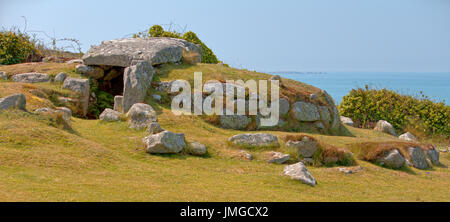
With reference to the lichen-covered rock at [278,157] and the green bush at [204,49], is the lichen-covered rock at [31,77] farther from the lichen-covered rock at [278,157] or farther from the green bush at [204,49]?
the green bush at [204,49]

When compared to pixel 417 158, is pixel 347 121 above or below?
above

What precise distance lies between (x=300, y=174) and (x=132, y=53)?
10.9 m

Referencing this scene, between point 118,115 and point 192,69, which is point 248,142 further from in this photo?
point 192,69

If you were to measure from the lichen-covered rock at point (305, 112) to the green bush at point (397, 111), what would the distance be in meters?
6.34

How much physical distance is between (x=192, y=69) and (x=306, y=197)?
36.0 ft

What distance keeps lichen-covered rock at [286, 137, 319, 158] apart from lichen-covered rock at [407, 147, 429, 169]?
3.40 metres

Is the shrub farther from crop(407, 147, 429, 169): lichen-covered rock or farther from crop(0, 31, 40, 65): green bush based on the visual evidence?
crop(407, 147, 429, 169): lichen-covered rock

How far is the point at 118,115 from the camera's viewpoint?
45.1ft

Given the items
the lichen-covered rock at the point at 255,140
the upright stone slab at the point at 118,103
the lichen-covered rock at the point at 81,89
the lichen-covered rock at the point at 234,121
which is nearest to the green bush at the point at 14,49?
the lichen-covered rock at the point at 81,89

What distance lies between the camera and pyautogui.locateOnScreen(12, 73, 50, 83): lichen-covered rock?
685 inches

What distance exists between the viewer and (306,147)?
11922 millimetres

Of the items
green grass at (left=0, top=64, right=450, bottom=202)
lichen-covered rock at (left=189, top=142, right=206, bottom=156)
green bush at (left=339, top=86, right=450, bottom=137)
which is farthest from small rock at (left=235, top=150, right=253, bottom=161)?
green bush at (left=339, top=86, right=450, bottom=137)

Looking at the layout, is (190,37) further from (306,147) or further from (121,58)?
(306,147)

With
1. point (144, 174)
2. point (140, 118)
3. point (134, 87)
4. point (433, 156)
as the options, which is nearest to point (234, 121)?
point (140, 118)
